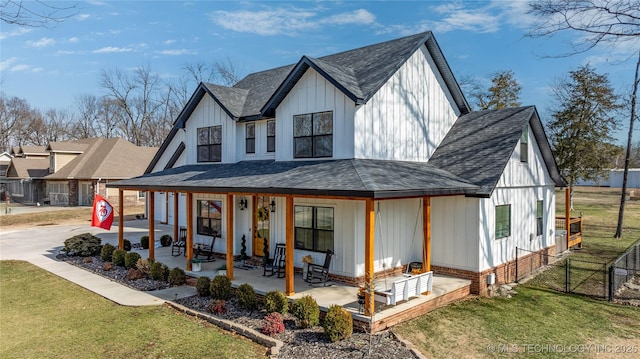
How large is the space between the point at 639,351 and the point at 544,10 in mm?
7859

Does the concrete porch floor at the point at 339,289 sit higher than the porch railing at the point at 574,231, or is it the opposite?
the porch railing at the point at 574,231

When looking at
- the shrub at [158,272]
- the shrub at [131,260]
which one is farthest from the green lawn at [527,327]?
the shrub at [131,260]

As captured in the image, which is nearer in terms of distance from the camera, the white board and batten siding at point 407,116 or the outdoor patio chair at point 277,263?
the white board and batten siding at point 407,116

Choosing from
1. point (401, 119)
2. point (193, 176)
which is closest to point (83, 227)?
point (193, 176)

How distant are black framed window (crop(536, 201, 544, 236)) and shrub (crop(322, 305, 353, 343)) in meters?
10.4

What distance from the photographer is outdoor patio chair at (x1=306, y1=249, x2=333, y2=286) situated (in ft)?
36.7

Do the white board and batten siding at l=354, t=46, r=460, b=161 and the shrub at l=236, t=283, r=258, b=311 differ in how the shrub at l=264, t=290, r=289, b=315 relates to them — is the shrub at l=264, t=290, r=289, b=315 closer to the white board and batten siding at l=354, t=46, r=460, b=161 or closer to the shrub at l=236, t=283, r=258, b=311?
the shrub at l=236, t=283, r=258, b=311

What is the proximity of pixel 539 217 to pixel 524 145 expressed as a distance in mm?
3171

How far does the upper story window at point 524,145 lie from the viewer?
13.8m

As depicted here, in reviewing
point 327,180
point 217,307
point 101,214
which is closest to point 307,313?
point 217,307

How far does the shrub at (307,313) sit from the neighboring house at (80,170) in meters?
31.5

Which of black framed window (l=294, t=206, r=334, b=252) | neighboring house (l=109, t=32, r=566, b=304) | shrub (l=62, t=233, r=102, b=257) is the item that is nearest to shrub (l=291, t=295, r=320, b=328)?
neighboring house (l=109, t=32, r=566, b=304)

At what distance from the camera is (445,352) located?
7957 mm

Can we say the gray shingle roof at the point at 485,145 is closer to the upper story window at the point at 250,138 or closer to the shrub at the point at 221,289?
the upper story window at the point at 250,138
